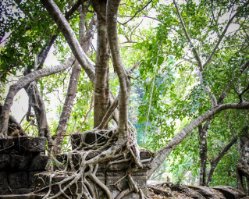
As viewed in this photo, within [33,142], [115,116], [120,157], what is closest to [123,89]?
[120,157]

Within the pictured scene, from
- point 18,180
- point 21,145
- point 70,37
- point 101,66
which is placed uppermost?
point 70,37

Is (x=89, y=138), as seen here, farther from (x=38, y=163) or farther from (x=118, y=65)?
(x=38, y=163)

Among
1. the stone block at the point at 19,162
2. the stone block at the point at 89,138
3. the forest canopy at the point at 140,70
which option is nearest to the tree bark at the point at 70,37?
the forest canopy at the point at 140,70

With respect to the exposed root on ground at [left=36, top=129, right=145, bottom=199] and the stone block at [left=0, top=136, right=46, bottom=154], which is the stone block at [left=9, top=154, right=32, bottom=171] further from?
the exposed root on ground at [left=36, top=129, right=145, bottom=199]

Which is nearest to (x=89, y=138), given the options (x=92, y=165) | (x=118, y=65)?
(x=92, y=165)

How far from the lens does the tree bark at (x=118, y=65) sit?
2.74 metres

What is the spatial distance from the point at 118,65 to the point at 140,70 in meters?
2.11

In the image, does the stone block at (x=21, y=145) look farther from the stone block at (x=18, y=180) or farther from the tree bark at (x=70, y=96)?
the tree bark at (x=70, y=96)

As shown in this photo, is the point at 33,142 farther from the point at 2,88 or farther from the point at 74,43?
the point at 2,88

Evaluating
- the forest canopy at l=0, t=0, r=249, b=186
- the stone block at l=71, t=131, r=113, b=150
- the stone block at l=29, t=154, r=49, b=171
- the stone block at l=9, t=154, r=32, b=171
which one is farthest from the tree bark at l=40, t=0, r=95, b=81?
the stone block at l=9, t=154, r=32, b=171

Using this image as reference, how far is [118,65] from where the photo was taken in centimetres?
312

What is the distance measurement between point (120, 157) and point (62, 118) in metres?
3.56

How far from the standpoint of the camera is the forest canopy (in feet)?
13.5

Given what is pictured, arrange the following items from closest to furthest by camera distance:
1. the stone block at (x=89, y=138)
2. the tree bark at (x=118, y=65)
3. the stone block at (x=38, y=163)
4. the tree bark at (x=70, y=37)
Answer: the tree bark at (x=118, y=65) < the stone block at (x=89, y=138) < the tree bark at (x=70, y=37) < the stone block at (x=38, y=163)
